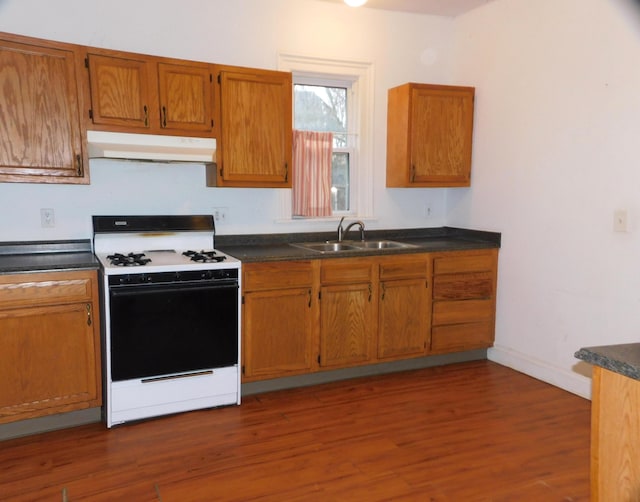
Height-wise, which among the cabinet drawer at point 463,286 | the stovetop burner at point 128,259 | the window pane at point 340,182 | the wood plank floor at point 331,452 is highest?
the window pane at point 340,182

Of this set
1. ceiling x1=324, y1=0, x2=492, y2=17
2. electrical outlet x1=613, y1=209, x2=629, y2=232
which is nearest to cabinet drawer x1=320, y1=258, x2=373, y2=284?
electrical outlet x1=613, y1=209, x2=629, y2=232

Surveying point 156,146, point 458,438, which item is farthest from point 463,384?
point 156,146

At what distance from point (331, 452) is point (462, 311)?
1.74m

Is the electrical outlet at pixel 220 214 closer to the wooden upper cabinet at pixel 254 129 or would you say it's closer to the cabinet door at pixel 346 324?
the wooden upper cabinet at pixel 254 129

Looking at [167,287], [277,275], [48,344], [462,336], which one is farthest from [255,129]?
[462,336]

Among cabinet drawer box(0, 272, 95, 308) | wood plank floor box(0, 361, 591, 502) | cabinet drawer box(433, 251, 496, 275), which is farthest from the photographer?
cabinet drawer box(433, 251, 496, 275)

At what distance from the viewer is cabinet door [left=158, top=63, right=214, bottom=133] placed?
315 centimetres

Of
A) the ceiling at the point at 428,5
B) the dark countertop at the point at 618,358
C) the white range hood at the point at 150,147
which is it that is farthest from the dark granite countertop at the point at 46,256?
the ceiling at the point at 428,5

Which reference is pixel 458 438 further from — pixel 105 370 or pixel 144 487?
pixel 105 370

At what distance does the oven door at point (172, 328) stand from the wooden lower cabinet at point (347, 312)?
638mm

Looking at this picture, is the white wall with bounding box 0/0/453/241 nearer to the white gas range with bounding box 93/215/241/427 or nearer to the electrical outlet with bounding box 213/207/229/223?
the electrical outlet with bounding box 213/207/229/223

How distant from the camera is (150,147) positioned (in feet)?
10.2

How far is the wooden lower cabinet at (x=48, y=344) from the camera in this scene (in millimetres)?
2662

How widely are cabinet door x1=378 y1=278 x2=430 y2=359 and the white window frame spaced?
0.82 metres
